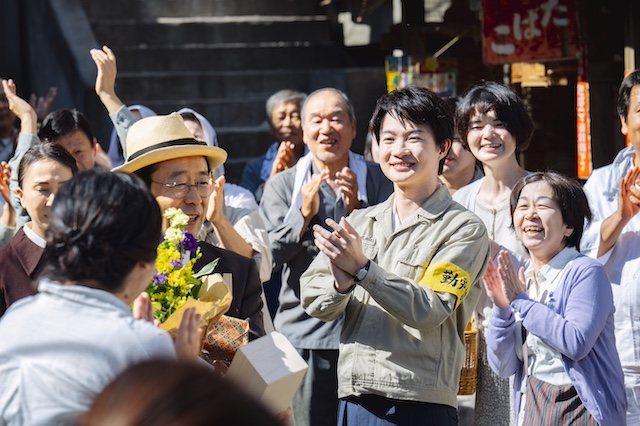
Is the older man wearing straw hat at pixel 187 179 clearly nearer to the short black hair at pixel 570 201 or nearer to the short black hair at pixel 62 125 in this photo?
the short black hair at pixel 570 201

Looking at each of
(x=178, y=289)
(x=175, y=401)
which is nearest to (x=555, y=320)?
(x=178, y=289)

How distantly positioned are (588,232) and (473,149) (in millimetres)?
829

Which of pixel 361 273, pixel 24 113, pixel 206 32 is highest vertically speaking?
pixel 206 32

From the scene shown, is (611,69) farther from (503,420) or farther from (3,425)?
(3,425)

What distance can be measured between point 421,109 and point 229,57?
9.06 meters

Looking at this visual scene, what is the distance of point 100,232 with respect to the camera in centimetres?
249

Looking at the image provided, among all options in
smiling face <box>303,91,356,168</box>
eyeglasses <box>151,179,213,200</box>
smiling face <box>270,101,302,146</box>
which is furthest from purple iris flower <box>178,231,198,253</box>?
smiling face <box>270,101,302,146</box>

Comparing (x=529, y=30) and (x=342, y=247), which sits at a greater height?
(x=529, y=30)

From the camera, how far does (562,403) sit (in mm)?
4277

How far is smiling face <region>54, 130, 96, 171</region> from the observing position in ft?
19.8

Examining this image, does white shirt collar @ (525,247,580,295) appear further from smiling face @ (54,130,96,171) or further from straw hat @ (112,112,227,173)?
smiling face @ (54,130,96,171)

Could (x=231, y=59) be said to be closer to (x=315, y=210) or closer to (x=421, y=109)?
(x=315, y=210)

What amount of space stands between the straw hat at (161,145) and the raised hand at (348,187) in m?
1.29

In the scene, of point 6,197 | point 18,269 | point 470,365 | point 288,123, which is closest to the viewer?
point 18,269
